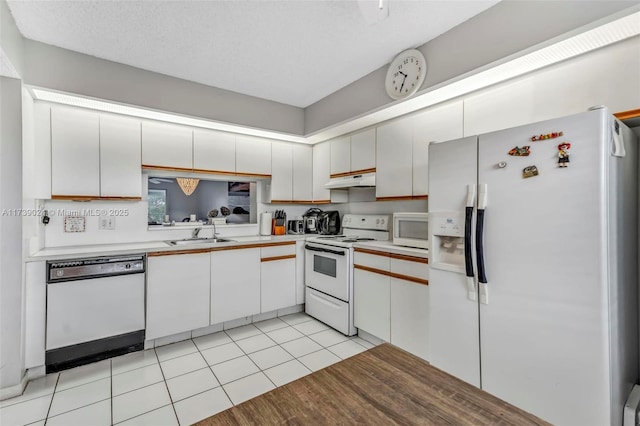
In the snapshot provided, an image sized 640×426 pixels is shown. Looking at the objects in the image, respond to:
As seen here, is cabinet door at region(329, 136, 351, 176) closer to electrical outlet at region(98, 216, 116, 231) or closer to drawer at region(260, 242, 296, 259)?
drawer at region(260, 242, 296, 259)

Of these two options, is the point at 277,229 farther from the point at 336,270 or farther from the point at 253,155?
the point at 336,270

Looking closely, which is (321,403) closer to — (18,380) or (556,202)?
(556,202)

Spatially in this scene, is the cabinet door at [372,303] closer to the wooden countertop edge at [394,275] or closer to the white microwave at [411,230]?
the wooden countertop edge at [394,275]

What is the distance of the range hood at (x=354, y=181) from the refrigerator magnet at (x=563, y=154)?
1.85 meters

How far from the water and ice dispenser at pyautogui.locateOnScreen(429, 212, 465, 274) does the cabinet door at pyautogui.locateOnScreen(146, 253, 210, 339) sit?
2.17m

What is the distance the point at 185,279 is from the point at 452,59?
2.98 metres

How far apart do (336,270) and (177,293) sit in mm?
1576

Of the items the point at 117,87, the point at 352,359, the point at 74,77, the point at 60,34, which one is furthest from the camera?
the point at 117,87

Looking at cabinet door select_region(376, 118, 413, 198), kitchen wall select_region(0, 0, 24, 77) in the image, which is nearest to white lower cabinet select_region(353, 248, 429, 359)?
cabinet door select_region(376, 118, 413, 198)

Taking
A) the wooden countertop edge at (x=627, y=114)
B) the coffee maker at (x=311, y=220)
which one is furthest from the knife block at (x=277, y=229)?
the wooden countertop edge at (x=627, y=114)

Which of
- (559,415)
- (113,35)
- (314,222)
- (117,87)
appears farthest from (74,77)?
(559,415)

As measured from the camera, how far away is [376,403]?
0.82 m

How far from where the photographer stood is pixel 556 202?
1460 mm

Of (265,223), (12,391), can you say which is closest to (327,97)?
(265,223)
